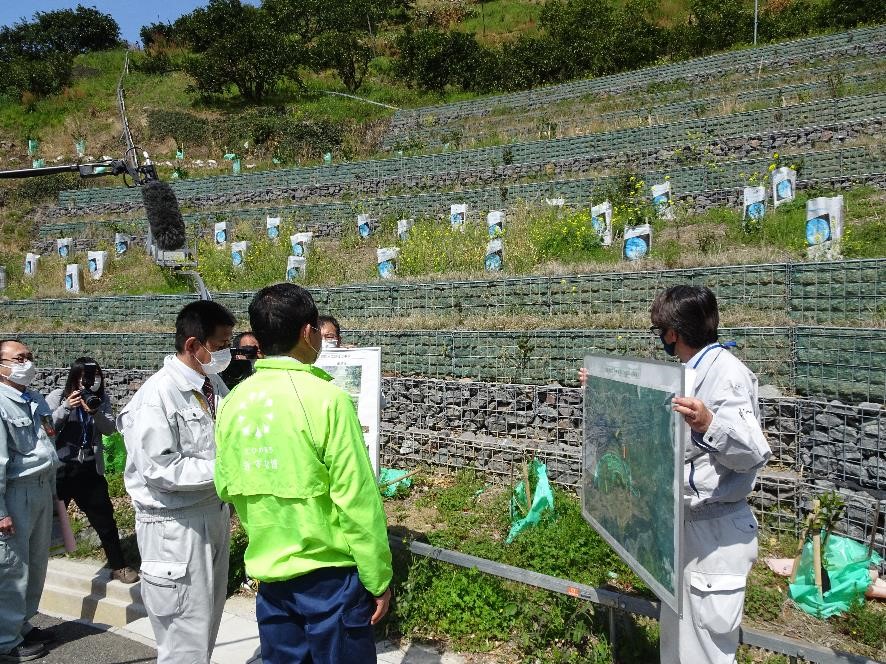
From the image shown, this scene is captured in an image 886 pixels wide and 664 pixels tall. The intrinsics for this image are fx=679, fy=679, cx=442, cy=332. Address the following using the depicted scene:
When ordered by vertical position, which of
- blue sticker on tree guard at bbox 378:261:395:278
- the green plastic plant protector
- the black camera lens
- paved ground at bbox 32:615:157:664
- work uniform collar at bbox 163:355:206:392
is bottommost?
paved ground at bbox 32:615:157:664

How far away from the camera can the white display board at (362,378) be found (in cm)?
447

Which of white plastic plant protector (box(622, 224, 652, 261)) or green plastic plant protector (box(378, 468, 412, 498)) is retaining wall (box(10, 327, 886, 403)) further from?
white plastic plant protector (box(622, 224, 652, 261))

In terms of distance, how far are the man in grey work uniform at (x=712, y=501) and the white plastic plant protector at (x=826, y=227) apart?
6.64 m

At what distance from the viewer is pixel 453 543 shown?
461 cm

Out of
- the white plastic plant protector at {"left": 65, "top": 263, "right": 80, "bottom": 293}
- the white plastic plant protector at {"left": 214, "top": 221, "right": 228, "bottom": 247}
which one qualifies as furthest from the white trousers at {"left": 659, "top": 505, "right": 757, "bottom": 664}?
the white plastic plant protector at {"left": 65, "top": 263, "right": 80, "bottom": 293}

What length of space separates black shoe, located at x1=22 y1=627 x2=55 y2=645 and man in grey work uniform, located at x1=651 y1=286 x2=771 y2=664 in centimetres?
388

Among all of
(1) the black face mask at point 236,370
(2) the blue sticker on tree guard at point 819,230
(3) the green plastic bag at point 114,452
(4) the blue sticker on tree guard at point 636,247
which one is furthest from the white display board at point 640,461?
(4) the blue sticker on tree guard at point 636,247

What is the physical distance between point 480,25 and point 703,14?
51.4ft

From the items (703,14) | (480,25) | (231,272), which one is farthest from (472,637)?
(480,25)

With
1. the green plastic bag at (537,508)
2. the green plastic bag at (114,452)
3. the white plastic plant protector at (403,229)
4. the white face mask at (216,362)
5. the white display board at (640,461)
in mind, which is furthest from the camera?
the white plastic plant protector at (403,229)

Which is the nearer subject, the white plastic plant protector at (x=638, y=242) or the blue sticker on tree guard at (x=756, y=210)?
the white plastic plant protector at (x=638, y=242)

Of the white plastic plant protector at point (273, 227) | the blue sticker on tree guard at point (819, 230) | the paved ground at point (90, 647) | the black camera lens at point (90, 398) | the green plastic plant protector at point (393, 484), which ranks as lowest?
the paved ground at point (90, 647)

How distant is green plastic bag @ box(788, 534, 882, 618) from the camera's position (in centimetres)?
Answer: 385

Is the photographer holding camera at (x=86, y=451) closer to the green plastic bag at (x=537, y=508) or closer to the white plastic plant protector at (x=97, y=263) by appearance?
the green plastic bag at (x=537, y=508)
